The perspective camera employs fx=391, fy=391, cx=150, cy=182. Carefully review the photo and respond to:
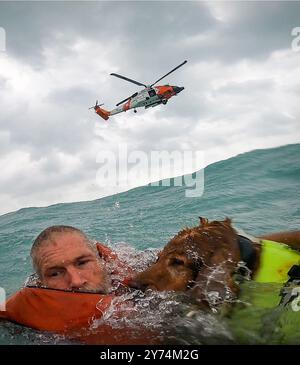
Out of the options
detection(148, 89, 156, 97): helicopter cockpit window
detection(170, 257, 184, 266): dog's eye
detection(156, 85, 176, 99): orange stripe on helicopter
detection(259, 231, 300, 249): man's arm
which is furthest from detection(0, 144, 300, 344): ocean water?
detection(148, 89, 156, 97): helicopter cockpit window

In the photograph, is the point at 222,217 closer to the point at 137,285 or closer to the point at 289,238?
the point at 289,238

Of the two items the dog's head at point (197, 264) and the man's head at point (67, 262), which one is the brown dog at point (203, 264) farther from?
the man's head at point (67, 262)

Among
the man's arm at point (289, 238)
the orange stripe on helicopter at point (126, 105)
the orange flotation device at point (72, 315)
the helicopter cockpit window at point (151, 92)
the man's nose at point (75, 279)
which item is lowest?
the orange flotation device at point (72, 315)

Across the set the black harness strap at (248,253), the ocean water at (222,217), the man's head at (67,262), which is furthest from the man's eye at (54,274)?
the black harness strap at (248,253)

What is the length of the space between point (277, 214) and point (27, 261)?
685 cm

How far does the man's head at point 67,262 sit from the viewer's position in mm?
3945

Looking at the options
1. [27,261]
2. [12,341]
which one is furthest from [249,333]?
[27,261]

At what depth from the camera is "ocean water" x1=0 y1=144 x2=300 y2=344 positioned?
3.06m

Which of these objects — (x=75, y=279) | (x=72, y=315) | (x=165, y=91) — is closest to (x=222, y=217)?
(x=75, y=279)

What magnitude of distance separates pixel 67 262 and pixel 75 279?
21 centimetres

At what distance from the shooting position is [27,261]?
10125mm

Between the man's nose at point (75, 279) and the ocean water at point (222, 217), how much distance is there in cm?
51

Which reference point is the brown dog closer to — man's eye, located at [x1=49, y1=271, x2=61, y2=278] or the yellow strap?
the yellow strap
